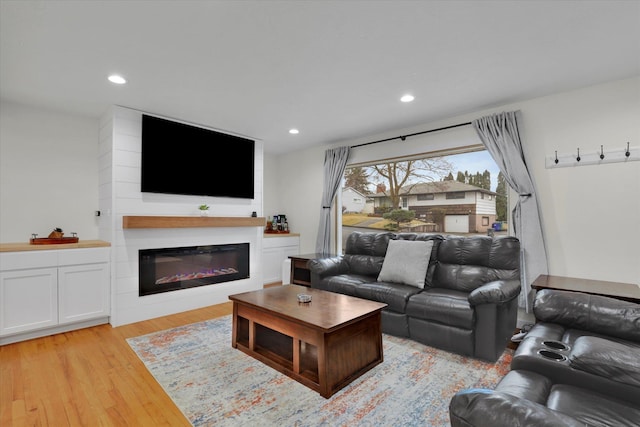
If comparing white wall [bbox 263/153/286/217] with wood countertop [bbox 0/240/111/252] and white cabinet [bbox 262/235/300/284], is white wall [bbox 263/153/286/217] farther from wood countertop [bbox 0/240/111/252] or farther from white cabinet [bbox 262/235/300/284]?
wood countertop [bbox 0/240/111/252]

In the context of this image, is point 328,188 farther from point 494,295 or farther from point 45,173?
point 45,173

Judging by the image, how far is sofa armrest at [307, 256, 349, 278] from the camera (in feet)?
12.3

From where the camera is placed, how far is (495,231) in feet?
12.2

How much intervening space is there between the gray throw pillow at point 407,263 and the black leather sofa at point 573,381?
139 centimetres

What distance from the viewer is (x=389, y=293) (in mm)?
3098

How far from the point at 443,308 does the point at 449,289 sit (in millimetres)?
622

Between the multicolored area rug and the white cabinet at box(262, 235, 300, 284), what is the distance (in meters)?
2.44

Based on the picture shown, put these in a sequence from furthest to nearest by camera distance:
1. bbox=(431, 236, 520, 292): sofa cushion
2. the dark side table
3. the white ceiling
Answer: the dark side table → bbox=(431, 236, 520, 292): sofa cushion → the white ceiling

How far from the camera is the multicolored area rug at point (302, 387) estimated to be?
6.13ft

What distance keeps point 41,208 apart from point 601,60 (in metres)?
5.75

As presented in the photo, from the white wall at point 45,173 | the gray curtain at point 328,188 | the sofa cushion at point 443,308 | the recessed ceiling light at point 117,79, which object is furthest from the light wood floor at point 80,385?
the gray curtain at point 328,188

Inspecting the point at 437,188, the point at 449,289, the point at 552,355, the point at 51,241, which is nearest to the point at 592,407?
the point at 552,355

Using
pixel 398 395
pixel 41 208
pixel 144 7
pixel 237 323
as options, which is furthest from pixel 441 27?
pixel 41 208

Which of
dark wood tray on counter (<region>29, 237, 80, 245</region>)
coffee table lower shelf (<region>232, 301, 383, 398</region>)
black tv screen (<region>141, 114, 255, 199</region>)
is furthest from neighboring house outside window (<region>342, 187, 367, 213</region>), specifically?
dark wood tray on counter (<region>29, 237, 80, 245</region>)
